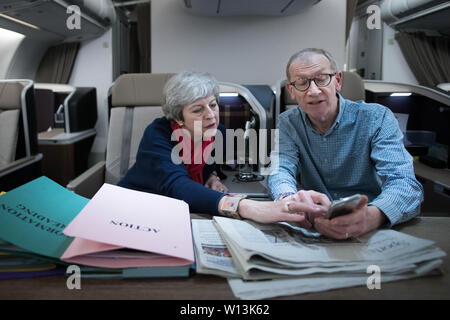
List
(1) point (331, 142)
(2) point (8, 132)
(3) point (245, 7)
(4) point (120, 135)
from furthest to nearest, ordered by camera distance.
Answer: (3) point (245, 7) < (2) point (8, 132) < (4) point (120, 135) < (1) point (331, 142)

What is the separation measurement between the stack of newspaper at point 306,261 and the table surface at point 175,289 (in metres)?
0.01

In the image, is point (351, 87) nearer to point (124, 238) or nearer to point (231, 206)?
point (231, 206)

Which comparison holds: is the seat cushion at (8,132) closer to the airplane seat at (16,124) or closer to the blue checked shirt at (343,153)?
the airplane seat at (16,124)

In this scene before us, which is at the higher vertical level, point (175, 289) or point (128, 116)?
point (128, 116)

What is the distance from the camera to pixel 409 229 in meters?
0.80

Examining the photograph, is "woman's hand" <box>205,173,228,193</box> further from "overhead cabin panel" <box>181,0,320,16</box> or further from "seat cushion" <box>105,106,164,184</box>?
"overhead cabin panel" <box>181,0,320,16</box>

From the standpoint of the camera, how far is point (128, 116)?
1877 mm

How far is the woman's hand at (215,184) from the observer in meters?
1.51

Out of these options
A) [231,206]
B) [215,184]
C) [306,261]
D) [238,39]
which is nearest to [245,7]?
[238,39]

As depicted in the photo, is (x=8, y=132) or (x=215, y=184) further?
(x=8, y=132)

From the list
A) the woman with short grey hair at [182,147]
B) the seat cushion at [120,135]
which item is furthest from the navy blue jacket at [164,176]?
the seat cushion at [120,135]

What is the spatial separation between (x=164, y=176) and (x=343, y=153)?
2.27 feet

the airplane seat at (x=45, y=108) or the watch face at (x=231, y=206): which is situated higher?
the airplane seat at (x=45, y=108)

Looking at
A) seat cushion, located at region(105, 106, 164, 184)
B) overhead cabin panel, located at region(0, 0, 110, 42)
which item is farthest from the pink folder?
overhead cabin panel, located at region(0, 0, 110, 42)
